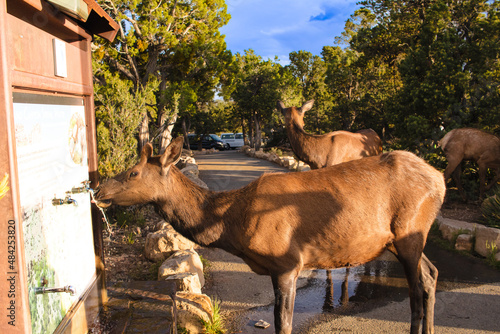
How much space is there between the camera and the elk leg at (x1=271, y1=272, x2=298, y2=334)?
3.80 metres

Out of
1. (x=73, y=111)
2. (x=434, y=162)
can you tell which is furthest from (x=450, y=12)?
(x=73, y=111)

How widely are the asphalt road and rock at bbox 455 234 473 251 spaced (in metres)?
0.25

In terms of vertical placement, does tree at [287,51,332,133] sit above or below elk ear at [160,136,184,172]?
above

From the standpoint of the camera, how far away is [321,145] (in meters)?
7.71

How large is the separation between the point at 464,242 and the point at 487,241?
1.48ft

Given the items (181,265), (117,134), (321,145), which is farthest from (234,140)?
(181,265)

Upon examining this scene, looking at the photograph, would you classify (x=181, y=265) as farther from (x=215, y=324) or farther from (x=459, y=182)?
(x=459, y=182)

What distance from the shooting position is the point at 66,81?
3.58m

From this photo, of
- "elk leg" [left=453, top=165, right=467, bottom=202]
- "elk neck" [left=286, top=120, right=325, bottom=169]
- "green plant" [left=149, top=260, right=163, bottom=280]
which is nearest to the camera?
"green plant" [left=149, top=260, right=163, bottom=280]

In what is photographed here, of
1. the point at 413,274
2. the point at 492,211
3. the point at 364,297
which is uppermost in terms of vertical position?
the point at 413,274

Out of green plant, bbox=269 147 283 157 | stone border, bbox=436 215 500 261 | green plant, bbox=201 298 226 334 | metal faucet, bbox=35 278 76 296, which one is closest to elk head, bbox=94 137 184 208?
metal faucet, bbox=35 278 76 296

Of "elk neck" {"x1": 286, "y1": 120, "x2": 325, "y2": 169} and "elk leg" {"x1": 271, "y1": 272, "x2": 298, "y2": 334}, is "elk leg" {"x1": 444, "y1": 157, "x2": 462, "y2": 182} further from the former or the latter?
"elk leg" {"x1": 271, "y1": 272, "x2": 298, "y2": 334}

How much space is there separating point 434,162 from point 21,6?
11551 millimetres

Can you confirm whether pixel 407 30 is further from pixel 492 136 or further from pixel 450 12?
pixel 492 136
